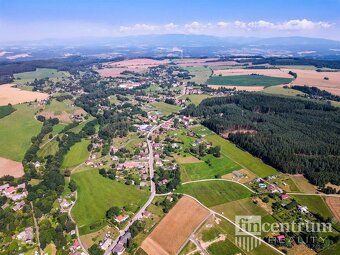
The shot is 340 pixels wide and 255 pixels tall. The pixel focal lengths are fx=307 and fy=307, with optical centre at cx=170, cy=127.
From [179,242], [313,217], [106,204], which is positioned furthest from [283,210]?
[106,204]

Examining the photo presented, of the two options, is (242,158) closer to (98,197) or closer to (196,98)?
(98,197)

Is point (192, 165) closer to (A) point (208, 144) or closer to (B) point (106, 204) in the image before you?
(A) point (208, 144)

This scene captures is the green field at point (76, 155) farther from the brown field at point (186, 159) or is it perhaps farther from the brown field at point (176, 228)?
the brown field at point (176, 228)

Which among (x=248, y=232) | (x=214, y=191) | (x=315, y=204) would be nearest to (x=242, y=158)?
(x=214, y=191)

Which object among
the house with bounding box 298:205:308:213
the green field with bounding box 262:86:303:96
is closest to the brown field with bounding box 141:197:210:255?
the house with bounding box 298:205:308:213

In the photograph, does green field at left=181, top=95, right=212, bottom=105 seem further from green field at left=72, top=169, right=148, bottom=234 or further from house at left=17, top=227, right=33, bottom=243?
house at left=17, top=227, right=33, bottom=243

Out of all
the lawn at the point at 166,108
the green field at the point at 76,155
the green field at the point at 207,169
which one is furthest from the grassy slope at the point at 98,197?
the lawn at the point at 166,108
